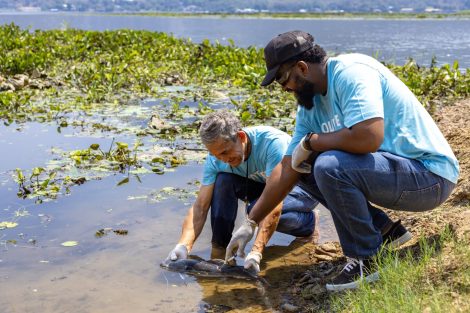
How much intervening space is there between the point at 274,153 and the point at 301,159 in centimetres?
63

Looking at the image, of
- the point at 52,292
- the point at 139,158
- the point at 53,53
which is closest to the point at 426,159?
the point at 52,292

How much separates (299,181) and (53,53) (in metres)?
10.2

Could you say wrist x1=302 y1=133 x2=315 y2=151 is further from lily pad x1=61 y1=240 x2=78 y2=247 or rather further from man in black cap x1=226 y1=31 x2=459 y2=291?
lily pad x1=61 y1=240 x2=78 y2=247

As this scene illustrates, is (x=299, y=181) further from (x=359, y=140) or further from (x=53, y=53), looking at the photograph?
(x=53, y=53)

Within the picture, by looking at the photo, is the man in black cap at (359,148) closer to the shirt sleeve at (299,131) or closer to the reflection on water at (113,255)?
the shirt sleeve at (299,131)

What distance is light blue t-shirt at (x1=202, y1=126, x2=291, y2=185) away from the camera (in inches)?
161

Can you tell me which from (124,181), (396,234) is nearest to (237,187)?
(396,234)

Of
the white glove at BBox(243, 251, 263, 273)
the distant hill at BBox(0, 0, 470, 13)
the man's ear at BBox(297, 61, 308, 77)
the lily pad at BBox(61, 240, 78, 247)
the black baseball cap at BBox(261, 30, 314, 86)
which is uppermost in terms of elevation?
the black baseball cap at BBox(261, 30, 314, 86)

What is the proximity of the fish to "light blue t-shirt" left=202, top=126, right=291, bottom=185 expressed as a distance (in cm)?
57

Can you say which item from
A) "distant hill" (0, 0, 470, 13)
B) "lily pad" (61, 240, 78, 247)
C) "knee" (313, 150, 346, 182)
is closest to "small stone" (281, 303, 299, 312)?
"knee" (313, 150, 346, 182)

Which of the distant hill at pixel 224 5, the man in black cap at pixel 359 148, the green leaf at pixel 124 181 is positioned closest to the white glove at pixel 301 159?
the man in black cap at pixel 359 148

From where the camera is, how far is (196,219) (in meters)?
4.25

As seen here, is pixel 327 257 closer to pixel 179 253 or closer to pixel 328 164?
pixel 179 253

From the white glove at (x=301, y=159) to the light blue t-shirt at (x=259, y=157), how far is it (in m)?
0.51
